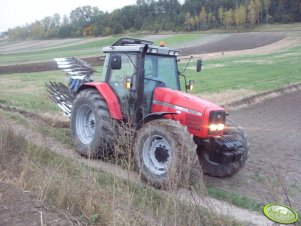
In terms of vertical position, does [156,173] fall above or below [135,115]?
below

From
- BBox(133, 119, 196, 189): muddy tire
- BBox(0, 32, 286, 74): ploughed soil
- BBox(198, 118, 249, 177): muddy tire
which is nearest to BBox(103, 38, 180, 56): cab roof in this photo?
BBox(133, 119, 196, 189): muddy tire

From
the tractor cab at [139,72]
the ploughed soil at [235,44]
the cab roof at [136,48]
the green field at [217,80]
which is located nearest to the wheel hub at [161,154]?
the tractor cab at [139,72]

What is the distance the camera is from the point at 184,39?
190ft

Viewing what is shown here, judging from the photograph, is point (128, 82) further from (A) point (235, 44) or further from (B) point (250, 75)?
(A) point (235, 44)

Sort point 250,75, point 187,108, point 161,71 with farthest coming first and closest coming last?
point 250,75
point 161,71
point 187,108

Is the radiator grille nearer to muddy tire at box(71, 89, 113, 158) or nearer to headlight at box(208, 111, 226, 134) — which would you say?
headlight at box(208, 111, 226, 134)

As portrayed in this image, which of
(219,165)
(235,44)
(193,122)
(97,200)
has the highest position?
(193,122)

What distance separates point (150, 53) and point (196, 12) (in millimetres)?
93394

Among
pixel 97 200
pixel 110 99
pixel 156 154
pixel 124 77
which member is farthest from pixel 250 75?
pixel 97 200

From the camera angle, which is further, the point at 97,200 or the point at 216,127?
the point at 216,127

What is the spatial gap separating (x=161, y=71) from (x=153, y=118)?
1.05m

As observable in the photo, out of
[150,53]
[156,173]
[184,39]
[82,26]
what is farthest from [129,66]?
[82,26]

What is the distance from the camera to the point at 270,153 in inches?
359

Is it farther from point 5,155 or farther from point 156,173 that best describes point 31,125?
point 156,173
